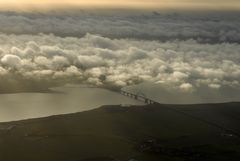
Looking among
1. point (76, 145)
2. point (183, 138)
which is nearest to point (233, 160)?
point (183, 138)

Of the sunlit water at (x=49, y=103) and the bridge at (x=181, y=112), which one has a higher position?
the bridge at (x=181, y=112)

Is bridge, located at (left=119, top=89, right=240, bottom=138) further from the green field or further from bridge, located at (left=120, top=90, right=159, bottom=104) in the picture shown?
the green field

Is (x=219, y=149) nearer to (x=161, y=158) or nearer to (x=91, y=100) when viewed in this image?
(x=161, y=158)

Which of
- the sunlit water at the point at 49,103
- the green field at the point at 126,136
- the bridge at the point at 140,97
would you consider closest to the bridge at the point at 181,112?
the bridge at the point at 140,97

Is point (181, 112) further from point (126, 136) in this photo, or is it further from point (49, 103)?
point (49, 103)

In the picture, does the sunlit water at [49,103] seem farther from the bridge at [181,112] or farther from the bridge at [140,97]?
the bridge at [181,112]

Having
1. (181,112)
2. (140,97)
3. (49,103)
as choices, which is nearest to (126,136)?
(181,112)
